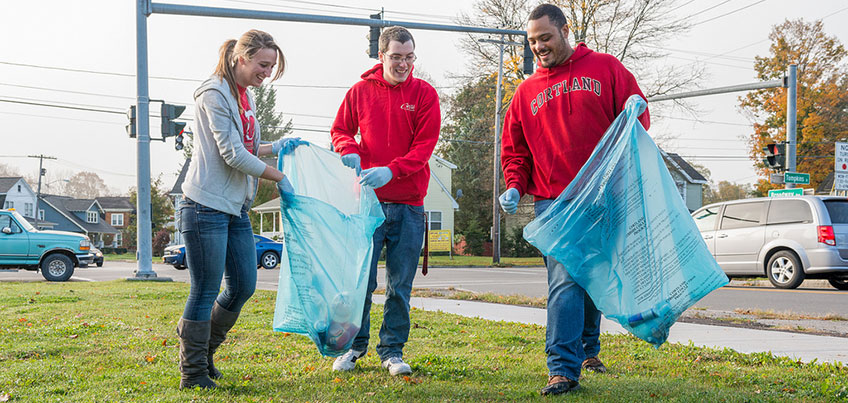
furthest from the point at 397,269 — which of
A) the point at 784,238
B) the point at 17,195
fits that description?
the point at 17,195

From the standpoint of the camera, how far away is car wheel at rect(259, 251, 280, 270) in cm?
2252

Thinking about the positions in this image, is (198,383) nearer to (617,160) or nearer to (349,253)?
(349,253)

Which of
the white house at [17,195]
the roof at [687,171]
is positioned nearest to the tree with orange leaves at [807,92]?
the roof at [687,171]

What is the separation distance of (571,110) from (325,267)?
1.54 m

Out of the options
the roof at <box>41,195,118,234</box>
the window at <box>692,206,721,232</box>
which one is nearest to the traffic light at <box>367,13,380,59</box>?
the window at <box>692,206,721,232</box>

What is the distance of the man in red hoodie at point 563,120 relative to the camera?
140 inches

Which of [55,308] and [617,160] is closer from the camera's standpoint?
[617,160]

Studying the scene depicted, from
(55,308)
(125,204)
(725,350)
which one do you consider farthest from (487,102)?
(125,204)

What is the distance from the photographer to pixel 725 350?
187 inches

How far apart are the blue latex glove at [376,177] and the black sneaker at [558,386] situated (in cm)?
139

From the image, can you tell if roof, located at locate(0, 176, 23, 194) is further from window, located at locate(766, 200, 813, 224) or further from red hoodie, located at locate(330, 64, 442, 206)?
red hoodie, located at locate(330, 64, 442, 206)

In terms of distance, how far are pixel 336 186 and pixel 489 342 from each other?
6.34ft

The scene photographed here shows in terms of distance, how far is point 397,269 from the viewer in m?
4.21

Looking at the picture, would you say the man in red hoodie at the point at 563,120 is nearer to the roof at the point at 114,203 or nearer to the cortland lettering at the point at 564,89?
the cortland lettering at the point at 564,89
